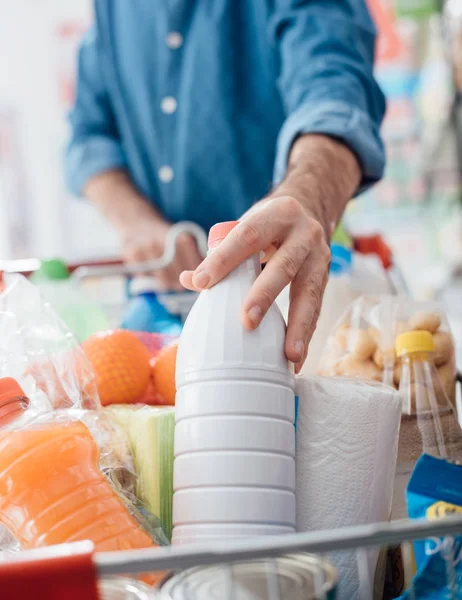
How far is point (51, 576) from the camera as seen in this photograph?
497mm

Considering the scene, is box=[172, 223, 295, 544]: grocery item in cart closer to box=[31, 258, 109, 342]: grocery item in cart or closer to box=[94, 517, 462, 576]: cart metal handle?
box=[94, 517, 462, 576]: cart metal handle

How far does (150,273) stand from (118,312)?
1.04 feet

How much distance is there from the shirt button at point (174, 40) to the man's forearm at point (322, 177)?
31.2 inches

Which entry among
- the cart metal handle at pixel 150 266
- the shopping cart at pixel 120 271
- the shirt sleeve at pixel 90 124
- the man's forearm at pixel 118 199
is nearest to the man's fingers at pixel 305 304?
the shopping cart at pixel 120 271

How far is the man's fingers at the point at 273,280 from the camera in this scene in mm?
757

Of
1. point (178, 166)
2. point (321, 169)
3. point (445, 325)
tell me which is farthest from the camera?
point (178, 166)

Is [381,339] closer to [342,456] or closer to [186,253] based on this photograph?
[342,456]

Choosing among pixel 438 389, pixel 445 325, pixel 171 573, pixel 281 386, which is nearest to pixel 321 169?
pixel 445 325

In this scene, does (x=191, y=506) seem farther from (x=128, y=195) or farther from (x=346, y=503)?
(x=128, y=195)

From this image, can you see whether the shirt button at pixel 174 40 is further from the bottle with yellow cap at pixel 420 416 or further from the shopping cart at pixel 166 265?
the bottle with yellow cap at pixel 420 416

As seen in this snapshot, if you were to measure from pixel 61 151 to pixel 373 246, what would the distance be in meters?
4.21

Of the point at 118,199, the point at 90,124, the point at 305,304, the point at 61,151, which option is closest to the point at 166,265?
the point at 118,199

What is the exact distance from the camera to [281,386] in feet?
2.46

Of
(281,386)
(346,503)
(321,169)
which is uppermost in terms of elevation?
(321,169)
